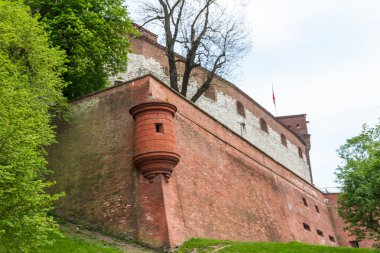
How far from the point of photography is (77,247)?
49.9ft

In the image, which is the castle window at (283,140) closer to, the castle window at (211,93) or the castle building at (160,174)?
the castle window at (211,93)

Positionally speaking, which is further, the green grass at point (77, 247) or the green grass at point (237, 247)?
the green grass at point (237, 247)

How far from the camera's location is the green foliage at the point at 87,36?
74.8ft

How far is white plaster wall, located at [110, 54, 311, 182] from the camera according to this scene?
104 feet

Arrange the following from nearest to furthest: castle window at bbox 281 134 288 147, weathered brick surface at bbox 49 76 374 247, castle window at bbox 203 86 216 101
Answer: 1. weathered brick surface at bbox 49 76 374 247
2. castle window at bbox 203 86 216 101
3. castle window at bbox 281 134 288 147

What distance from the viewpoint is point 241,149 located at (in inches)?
979

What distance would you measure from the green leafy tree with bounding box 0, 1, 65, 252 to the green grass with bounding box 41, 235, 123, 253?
0.76 m

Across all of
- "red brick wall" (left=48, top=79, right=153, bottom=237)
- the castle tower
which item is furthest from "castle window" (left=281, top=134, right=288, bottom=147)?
the castle tower

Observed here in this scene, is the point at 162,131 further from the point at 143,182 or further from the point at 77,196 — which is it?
the point at 77,196

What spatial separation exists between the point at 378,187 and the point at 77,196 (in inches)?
411

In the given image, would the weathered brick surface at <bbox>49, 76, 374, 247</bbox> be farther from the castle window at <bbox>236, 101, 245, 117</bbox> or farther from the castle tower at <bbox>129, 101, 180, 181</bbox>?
the castle window at <bbox>236, 101, 245, 117</bbox>

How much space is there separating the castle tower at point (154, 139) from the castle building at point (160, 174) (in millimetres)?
33

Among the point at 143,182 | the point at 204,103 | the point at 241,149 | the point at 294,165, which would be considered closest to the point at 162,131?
the point at 143,182

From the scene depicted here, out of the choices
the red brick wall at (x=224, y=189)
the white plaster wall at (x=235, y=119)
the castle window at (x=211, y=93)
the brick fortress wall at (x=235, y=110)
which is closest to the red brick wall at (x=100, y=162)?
the red brick wall at (x=224, y=189)
